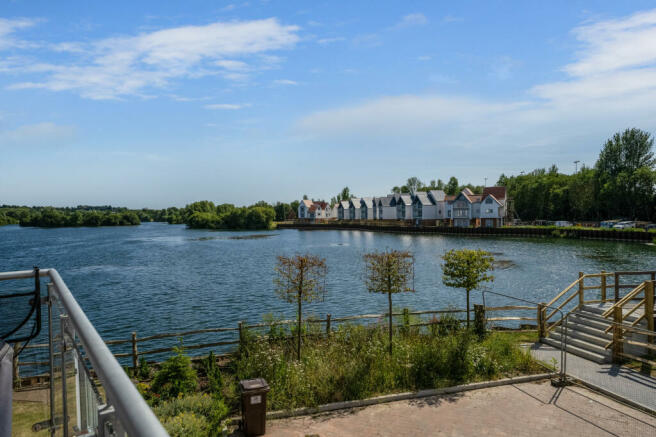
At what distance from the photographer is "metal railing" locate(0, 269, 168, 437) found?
1.12 meters

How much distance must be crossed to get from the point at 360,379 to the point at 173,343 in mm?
13850

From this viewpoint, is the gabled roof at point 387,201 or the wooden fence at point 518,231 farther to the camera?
the gabled roof at point 387,201

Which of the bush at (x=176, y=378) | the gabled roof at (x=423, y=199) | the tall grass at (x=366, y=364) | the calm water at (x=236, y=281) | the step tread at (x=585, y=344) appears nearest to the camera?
the tall grass at (x=366, y=364)

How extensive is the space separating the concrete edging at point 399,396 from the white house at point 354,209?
5592 inches

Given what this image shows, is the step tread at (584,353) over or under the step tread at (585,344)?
under

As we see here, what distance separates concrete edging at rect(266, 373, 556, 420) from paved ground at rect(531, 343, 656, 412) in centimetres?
114

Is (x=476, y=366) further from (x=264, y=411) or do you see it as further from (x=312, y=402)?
(x=264, y=411)

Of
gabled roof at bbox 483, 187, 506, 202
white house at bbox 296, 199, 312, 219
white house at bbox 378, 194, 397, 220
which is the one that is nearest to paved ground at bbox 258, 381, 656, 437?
gabled roof at bbox 483, 187, 506, 202

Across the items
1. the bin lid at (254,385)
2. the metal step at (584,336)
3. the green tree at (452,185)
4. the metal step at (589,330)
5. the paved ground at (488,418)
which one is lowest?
the paved ground at (488,418)

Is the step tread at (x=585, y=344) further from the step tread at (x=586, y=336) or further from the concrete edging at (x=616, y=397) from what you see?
the concrete edging at (x=616, y=397)

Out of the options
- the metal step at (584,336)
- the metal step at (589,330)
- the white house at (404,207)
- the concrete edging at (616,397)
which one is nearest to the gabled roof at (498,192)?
the white house at (404,207)

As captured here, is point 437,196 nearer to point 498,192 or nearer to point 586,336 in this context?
point 498,192

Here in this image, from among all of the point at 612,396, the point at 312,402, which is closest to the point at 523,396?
the point at 612,396

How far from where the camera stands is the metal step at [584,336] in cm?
1454
